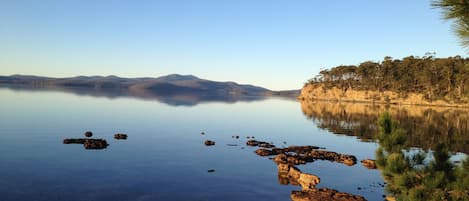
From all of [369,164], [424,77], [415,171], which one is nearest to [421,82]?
[424,77]

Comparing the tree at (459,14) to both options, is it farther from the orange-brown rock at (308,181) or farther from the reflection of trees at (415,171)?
the orange-brown rock at (308,181)

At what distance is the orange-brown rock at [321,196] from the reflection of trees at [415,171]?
14.1 metres

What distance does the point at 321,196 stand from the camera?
23969 mm

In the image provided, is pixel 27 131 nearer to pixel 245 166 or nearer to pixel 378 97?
pixel 245 166

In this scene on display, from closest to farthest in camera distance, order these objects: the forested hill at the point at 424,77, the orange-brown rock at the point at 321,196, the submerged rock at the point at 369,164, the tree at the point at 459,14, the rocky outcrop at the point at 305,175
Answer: the tree at the point at 459,14 → the orange-brown rock at the point at 321,196 → the rocky outcrop at the point at 305,175 → the submerged rock at the point at 369,164 → the forested hill at the point at 424,77

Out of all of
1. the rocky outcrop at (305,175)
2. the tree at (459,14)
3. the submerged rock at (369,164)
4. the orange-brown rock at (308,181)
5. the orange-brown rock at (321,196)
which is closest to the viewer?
the tree at (459,14)

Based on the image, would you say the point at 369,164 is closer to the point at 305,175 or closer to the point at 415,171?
the point at 305,175

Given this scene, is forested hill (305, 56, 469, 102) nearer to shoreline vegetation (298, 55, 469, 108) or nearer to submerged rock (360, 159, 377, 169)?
shoreline vegetation (298, 55, 469, 108)

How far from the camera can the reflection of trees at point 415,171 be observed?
8672 mm

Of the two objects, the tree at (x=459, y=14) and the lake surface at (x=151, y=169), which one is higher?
the tree at (x=459, y=14)

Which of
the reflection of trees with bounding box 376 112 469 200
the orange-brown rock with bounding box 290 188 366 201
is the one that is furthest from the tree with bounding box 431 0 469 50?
the orange-brown rock with bounding box 290 188 366 201

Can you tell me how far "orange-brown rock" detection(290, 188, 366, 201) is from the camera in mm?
23531

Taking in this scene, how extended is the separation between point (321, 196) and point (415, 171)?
604 inches

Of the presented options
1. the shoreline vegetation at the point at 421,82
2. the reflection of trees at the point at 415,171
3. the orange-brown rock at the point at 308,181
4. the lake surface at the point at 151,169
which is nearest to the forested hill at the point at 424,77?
the shoreline vegetation at the point at 421,82
